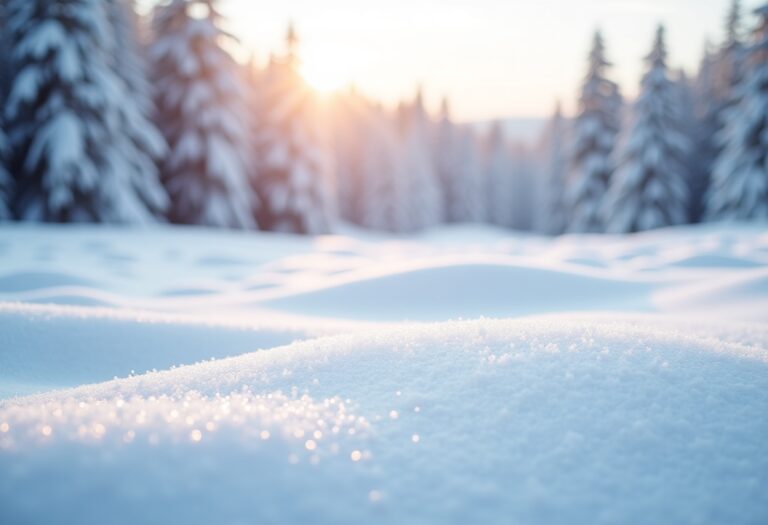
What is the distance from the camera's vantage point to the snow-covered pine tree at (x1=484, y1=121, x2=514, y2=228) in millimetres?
50438

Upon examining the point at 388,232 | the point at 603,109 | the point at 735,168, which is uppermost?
the point at 603,109

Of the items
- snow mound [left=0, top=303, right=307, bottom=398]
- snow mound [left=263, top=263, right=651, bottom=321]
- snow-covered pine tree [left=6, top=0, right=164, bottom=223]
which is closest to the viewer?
snow mound [left=0, top=303, right=307, bottom=398]

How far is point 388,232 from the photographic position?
37656mm

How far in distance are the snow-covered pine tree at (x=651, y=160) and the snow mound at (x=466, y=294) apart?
17.8 m

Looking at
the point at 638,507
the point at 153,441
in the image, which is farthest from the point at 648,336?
the point at 153,441

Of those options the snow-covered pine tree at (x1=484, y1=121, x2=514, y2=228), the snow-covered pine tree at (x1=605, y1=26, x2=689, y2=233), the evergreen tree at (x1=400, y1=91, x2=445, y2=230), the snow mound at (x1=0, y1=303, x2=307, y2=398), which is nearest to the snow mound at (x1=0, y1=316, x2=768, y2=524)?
the snow mound at (x1=0, y1=303, x2=307, y2=398)

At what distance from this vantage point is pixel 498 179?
165 feet

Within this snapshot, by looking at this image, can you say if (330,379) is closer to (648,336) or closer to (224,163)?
(648,336)

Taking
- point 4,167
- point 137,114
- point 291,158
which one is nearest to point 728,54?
point 291,158

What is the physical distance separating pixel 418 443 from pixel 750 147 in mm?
21221

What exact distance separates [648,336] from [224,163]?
52.8 ft

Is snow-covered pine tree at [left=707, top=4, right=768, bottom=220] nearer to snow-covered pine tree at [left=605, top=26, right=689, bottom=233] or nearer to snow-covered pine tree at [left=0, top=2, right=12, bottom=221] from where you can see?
snow-covered pine tree at [left=605, top=26, right=689, bottom=233]

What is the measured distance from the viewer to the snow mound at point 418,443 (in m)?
0.92

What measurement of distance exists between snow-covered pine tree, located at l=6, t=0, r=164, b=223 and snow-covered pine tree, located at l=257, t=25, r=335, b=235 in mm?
7108
